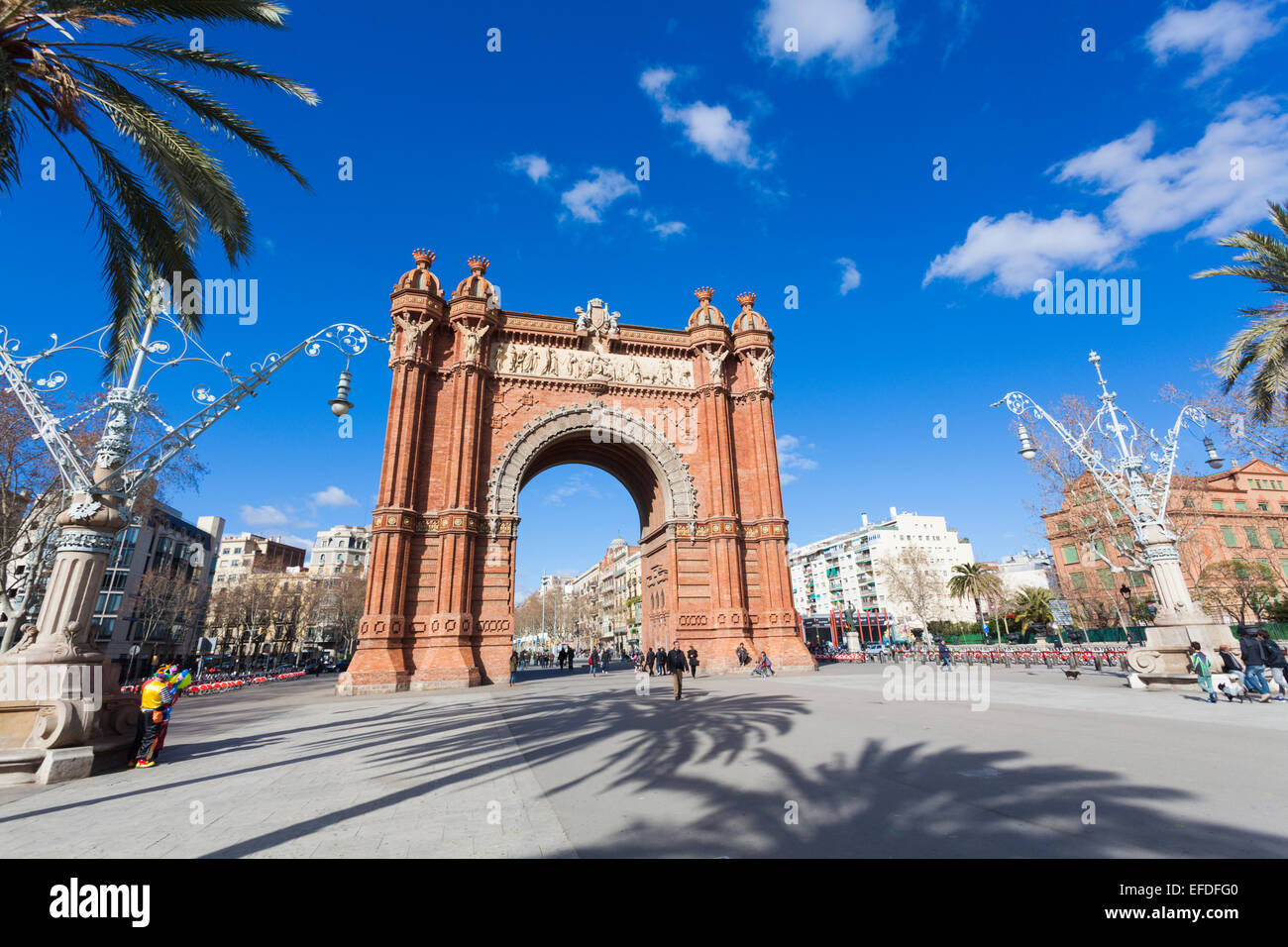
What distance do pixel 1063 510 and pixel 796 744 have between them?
27000 millimetres

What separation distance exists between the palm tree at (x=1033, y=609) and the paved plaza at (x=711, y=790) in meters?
54.8

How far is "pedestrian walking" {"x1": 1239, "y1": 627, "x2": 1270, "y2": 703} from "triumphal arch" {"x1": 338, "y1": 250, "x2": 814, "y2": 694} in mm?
15744

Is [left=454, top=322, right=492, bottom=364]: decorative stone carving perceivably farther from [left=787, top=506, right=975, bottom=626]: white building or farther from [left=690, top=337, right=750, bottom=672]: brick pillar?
[left=787, top=506, right=975, bottom=626]: white building

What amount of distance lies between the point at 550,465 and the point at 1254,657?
88.8 feet

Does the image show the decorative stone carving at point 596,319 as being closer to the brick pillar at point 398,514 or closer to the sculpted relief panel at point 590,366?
the sculpted relief panel at point 590,366

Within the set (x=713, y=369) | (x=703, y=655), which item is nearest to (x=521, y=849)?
(x=703, y=655)

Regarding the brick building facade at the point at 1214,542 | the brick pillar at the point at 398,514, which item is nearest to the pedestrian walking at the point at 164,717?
the brick pillar at the point at 398,514

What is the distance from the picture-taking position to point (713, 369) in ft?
99.2

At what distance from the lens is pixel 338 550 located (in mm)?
101688

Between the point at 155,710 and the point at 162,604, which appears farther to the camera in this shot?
the point at 162,604

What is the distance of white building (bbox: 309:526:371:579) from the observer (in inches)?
3964

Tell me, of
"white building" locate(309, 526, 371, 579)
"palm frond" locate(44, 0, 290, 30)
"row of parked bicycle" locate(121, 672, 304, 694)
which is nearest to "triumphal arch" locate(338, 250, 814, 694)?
"row of parked bicycle" locate(121, 672, 304, 694)

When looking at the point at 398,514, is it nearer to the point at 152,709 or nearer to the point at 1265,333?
the point at 152,709

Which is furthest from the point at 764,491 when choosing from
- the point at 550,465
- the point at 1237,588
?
the point at 1237,588
